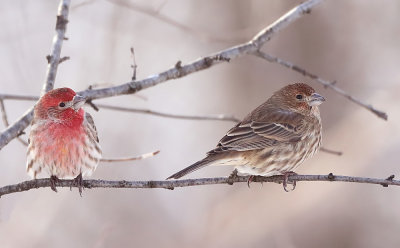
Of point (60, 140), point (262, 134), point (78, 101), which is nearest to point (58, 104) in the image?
point (78, 101)

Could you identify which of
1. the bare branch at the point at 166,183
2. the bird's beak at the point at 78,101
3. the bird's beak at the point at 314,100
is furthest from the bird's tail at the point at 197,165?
the bird's beak at the point at 314,100

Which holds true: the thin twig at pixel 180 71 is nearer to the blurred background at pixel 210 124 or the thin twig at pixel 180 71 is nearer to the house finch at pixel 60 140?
the house finch at pixel 60 140

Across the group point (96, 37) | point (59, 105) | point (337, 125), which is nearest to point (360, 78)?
point (337, 125)

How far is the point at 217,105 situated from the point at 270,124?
20.9ft

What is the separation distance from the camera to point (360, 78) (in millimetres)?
11398

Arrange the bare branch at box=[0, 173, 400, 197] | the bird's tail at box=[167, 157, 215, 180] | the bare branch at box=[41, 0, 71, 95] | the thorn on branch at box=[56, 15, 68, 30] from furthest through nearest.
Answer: the thorn on branch at box=[56, 15, 68, 30] < the bare branch at box=[41, 0, 71, 95] < the bird's tail at box=[167, 157, 215, 180] < the bare branch at box=[0, 173, 400, 197]

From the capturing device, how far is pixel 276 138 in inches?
253

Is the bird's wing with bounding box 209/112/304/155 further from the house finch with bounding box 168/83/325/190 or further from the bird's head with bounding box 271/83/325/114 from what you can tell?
the bird's head with bounding box 271/83/325/114

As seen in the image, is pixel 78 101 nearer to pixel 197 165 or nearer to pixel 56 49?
pixel 56 49

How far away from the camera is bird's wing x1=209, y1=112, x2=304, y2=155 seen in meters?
6.10

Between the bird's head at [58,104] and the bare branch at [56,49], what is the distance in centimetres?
19

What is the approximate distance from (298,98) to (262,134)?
0.75 meters

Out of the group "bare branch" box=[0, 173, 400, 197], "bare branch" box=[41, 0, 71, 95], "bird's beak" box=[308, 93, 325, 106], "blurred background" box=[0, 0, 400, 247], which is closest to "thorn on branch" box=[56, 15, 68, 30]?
"bare branch" box=[41, 0, 71, 95]

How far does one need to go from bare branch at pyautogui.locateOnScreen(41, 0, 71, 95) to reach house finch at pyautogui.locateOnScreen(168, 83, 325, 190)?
1491 millimetres
